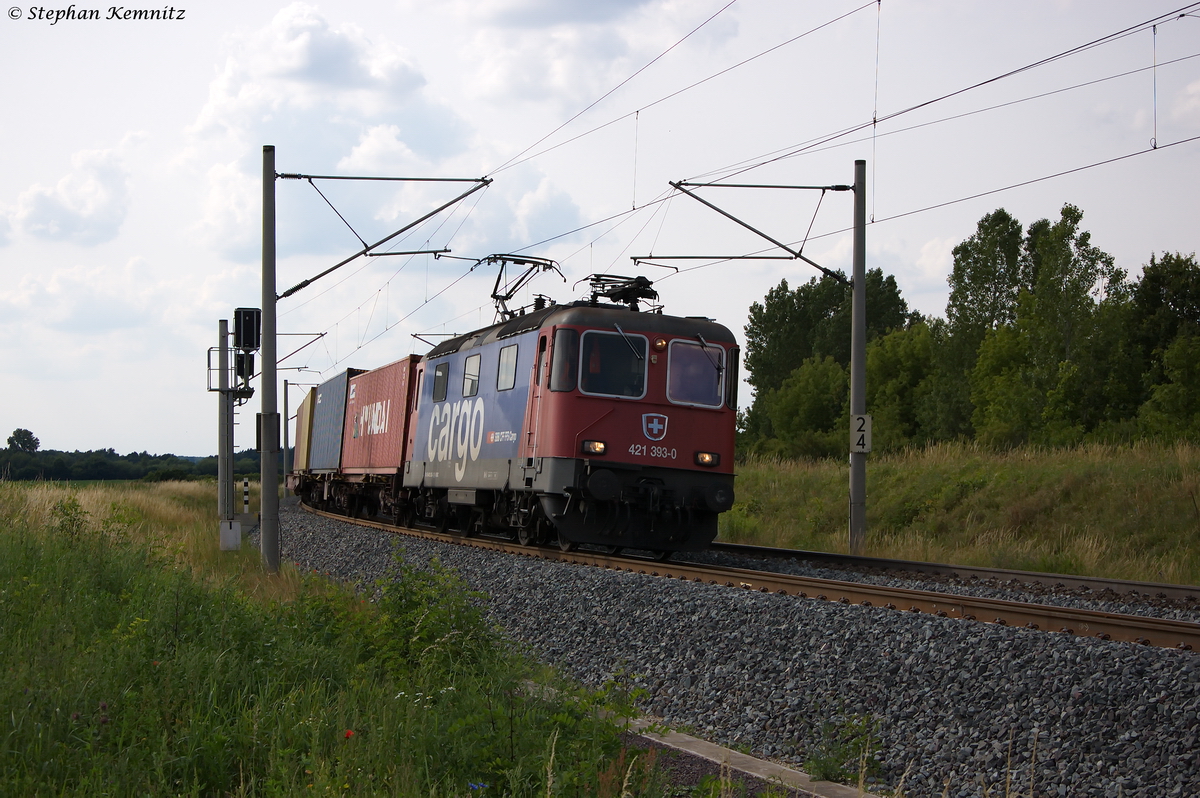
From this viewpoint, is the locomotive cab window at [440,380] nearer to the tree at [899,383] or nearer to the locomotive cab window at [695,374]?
the locomotive cab window at [695,374]

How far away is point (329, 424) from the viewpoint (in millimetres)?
30359

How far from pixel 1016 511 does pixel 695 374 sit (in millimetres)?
6470

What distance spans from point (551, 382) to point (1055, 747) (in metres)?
9.05

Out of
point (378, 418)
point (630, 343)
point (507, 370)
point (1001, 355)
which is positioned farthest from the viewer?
point (1001, 355)

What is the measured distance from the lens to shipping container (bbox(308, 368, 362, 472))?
28.2 metres

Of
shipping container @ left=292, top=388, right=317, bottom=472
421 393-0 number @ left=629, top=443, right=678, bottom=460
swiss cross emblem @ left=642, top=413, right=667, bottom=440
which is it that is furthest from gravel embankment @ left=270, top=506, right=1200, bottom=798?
shipping container @ left=292, top=388, right=317, bottom=472

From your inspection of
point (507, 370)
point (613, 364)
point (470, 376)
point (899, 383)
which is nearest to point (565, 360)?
point (613, 364)

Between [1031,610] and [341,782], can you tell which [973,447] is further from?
[341,782]

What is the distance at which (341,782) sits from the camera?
447 cm

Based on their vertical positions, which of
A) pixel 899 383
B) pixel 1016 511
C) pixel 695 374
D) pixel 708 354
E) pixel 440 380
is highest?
pixel 899 383

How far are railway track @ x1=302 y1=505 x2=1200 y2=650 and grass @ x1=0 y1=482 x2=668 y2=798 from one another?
3.05 m

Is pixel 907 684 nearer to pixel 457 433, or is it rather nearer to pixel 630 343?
pixel 630 343

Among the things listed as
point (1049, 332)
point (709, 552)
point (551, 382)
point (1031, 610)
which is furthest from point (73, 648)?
point (1049, 332)

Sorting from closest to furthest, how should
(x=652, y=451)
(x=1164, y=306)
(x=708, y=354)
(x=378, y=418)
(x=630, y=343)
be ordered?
1. (x=652, y=451)
2. (x=630, y=343)
3. (x=708, y=354)
4. (x=378, y=418)
5. (x=1164, y=306)
